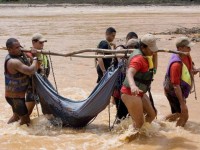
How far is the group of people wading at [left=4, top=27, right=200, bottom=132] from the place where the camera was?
5.86 m

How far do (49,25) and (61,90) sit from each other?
17795 mm

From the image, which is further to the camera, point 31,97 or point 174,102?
point 31,97

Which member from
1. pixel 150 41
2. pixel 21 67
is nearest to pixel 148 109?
pixel 150 41

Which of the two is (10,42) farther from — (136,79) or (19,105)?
(136,79)

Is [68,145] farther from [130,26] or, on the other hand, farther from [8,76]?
[130,26]

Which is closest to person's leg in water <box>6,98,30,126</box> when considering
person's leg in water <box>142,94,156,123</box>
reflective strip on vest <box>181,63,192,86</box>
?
person's leg in water <box>142,94,156,123</box>

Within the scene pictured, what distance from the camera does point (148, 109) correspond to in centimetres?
630

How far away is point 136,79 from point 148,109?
24.5 inches

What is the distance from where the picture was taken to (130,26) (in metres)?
25.8

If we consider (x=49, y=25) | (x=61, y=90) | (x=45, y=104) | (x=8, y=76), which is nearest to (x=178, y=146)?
(x=45, y=104)

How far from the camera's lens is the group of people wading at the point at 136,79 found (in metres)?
5.86

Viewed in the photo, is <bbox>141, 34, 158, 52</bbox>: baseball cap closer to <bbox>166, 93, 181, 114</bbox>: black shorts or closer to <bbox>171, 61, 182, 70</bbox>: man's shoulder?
<bbox>171, 61, 182, 70</bbox>: man's shoulder

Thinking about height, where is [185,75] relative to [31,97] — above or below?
above

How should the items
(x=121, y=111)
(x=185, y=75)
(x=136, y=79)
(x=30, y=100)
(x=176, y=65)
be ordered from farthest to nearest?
(x=30, y=100) → (x=121, y=111) → (x=185, y=75) → (x=176, y=65) → (x=136, y=79)
